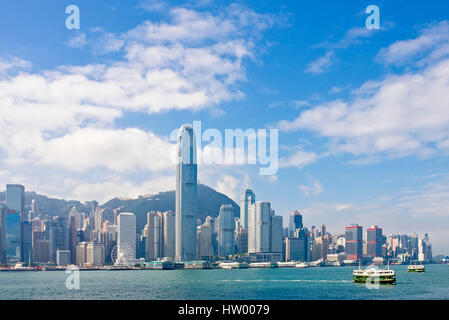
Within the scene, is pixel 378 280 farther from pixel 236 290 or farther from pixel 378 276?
pixel 236 290

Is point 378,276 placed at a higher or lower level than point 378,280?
higher

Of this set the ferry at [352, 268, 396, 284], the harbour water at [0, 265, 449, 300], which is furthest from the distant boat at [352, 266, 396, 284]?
the harbour water at [0, 265, 449, 300]

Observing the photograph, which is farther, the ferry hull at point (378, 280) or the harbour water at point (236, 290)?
the ferry hull at point (378, 280)

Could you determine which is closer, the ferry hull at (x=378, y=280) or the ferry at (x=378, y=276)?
the ferry hull at (x=378, y=280)

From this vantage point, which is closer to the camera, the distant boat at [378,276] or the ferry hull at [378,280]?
the ferry hull at [378,280]

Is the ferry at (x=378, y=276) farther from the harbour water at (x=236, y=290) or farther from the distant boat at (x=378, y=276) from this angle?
the harbour water at (x=236, y=290)

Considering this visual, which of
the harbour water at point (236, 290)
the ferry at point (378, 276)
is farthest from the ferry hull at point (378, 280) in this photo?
the harbour water at point (236, 290)

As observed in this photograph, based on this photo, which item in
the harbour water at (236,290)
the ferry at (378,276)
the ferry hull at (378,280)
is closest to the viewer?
the harbour water at (236,290)

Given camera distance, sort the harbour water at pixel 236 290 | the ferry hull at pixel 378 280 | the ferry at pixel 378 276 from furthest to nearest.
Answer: the ferry at pixel 378 276 < the ferry hull at pixel 378 280 < the harbour water at pixel 236 290

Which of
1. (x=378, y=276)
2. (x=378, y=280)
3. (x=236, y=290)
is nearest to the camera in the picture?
(x=236, y=290)

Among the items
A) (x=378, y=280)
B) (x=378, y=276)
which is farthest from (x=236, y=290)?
(x=378, y=276)

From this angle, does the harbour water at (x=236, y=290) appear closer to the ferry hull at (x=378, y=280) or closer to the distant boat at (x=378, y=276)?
the ferry hull at (x=378, y=280)
